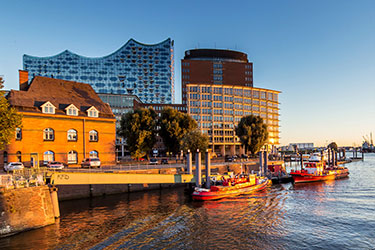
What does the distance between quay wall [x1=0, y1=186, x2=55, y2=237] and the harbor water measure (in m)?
0.75

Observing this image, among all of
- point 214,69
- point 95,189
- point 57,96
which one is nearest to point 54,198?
point 95,189

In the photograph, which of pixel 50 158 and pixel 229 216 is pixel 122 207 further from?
pixel 50 158

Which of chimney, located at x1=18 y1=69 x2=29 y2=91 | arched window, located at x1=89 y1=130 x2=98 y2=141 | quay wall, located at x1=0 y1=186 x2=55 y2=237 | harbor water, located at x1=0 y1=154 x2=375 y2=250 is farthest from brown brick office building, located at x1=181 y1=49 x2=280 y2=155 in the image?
quay wall, located at x1=0 y1=186 x2=55 y2=237

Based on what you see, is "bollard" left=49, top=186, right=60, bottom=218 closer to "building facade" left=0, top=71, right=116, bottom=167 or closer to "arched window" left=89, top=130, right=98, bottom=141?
"building facade" left=0, top=71, right=116, bottom=167

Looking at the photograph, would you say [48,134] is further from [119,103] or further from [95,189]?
[119,103]

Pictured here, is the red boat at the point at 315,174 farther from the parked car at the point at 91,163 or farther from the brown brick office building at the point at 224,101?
the brown brick office building at the point at 224,101

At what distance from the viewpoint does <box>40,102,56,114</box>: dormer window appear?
159 feet

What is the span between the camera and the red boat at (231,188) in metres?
41.0

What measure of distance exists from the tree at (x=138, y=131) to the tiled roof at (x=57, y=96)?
21.2 ft

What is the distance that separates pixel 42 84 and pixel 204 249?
47061 millimetres

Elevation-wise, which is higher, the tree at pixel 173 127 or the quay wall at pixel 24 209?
the tree at pixel 173 127

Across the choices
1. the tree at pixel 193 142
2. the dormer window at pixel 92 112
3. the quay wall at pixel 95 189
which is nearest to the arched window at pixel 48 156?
the dormer window at pixel 92 112

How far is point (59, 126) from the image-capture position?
50000mm

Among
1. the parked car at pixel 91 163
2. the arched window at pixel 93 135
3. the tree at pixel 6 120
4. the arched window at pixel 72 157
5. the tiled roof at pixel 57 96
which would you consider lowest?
the parked car at pixel 91 163
